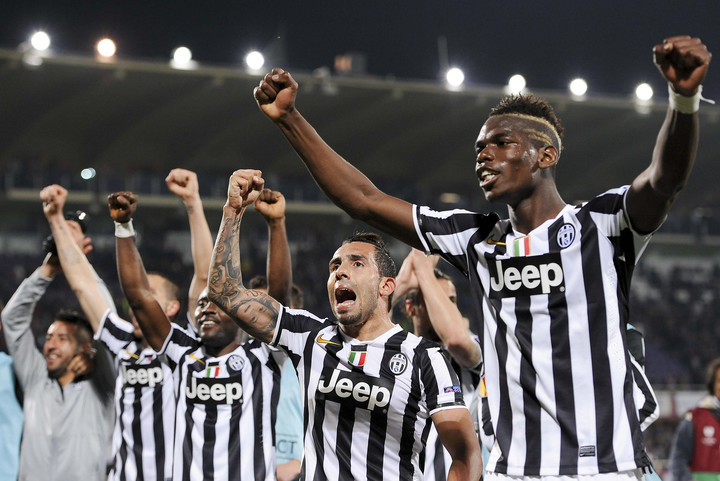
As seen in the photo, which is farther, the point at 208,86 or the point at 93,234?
the point at 93,234

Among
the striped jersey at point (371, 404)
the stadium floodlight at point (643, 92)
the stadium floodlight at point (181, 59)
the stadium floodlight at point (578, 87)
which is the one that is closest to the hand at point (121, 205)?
the striped jersey at point (371, 404)

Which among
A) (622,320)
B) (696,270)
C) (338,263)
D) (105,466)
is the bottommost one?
(105,466)

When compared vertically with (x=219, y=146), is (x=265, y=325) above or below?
below

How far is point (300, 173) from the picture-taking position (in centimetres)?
2406

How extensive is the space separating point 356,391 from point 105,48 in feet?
53.7

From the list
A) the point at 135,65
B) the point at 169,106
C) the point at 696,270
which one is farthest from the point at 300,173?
the point at 696,270

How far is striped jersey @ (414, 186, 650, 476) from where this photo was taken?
100.0 inches

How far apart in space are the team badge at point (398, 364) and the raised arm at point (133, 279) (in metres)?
1.93

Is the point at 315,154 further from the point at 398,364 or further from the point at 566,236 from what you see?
the point at 398,364

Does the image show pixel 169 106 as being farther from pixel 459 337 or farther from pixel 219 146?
pixel 459 337

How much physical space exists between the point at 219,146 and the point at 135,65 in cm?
402

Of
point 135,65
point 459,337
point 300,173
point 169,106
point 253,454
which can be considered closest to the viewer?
point 459,337

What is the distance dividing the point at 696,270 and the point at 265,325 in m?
26.1

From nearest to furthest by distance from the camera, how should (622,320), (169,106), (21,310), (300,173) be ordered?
(622,320) → (21,310) → (169,106) → (300,173)
